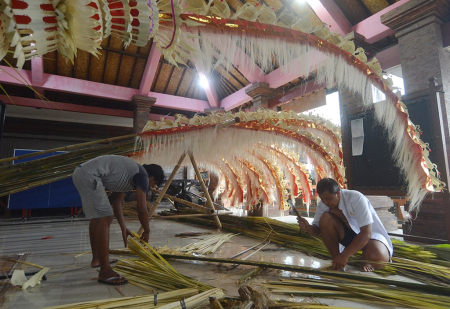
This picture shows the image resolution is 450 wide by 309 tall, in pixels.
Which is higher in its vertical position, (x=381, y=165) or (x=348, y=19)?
(x=348, y=19)

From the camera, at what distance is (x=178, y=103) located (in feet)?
33.2

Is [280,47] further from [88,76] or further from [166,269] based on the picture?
[88,76]

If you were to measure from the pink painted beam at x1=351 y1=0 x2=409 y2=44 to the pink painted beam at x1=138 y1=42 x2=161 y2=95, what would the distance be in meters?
5.38

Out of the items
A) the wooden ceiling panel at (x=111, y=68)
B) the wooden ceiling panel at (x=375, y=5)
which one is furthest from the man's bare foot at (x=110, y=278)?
the wooden ceiling panel at (x=111, y=68)

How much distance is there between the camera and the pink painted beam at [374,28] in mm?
4789

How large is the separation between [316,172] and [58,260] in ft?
13.6

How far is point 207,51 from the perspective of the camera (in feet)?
4.86

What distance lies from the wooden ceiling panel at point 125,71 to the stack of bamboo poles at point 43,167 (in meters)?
5.98

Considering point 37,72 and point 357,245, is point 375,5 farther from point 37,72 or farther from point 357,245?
point 37,72

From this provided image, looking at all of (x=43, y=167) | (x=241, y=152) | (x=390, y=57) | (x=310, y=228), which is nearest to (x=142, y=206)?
(x=43, y=167)

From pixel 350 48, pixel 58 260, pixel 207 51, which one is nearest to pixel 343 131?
pixel 350 48

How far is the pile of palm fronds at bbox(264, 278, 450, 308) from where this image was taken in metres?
1.61

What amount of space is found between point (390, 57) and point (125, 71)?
7.65 metres

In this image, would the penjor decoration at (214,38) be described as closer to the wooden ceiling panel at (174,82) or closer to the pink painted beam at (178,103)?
the wooden ceiling panel at (174,82)
